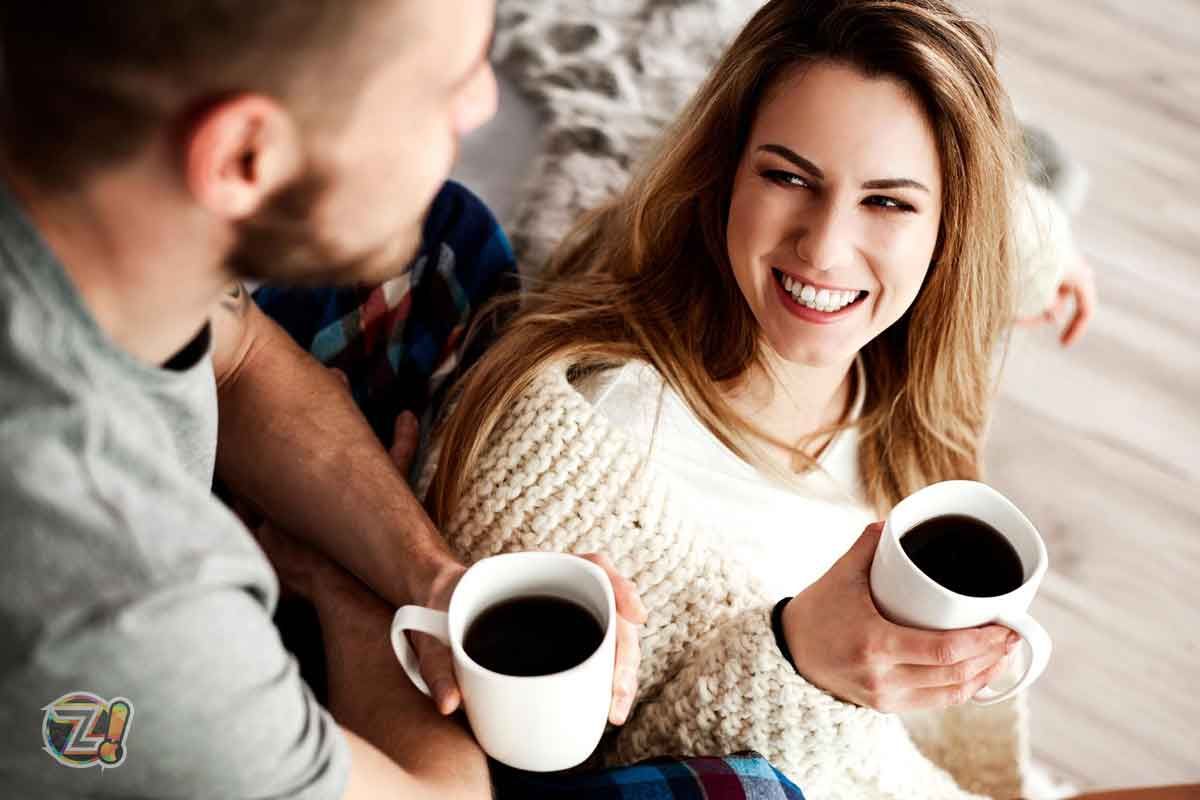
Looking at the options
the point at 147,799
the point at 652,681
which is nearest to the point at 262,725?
the point at 147,799

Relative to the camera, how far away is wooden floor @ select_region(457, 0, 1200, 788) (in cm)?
167

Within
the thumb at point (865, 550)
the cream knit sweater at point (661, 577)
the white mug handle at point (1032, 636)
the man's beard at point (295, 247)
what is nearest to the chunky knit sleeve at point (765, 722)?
the cream knit sweater at point (661, 577)

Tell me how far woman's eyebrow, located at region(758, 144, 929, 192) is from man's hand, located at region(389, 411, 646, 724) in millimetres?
428

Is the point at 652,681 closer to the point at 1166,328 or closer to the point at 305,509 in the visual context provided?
the point at 305,509

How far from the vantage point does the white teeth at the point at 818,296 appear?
1173 mm

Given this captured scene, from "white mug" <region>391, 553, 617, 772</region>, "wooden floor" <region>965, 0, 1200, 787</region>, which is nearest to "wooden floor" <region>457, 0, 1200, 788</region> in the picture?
"wooden floor" <region>965, 0, 1200, 787</region>

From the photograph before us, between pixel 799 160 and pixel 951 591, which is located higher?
Result: pixel 799 160

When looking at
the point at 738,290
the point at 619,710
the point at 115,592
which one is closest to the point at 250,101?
the point at 115,592

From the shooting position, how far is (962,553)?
0.96 metres

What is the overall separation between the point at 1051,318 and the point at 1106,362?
42 centimetres

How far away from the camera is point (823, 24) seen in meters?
1.12

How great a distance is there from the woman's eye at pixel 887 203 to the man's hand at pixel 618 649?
0.45m

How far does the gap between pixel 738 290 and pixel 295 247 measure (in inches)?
27.4

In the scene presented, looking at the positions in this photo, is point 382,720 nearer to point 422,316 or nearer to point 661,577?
point 661,577
